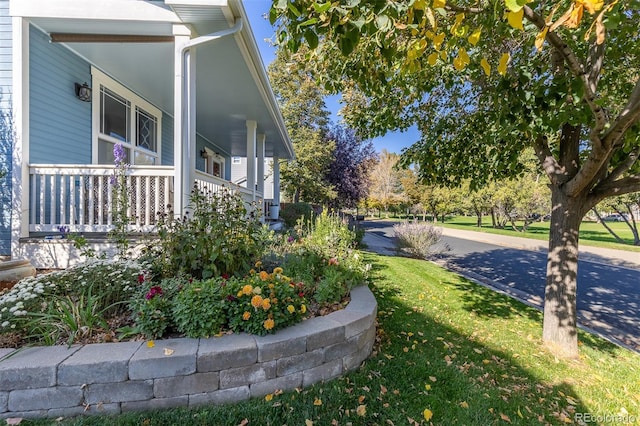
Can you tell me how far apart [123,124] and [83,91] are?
1173 mm

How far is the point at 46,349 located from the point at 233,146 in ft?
32.1

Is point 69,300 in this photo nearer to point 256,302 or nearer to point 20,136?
point 256,302

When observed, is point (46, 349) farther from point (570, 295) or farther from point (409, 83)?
point (570, 295)

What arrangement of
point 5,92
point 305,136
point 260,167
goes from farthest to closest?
point 305,136 → point 260,167 → point 5,92

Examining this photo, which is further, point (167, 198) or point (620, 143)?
point (167, 198)

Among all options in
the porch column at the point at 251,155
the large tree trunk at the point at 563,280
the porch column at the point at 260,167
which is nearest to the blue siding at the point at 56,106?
the porch column at the point at 251,155

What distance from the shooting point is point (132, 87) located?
19.0ft

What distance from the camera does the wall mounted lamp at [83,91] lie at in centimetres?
464

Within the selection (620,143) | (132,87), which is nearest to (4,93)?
(132,87)

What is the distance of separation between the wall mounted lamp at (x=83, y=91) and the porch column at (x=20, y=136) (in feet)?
2.51

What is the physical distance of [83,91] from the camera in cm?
466

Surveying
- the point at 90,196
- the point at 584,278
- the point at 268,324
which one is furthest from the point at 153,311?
the point at 584,278

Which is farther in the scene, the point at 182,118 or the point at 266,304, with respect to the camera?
the point at 182,118

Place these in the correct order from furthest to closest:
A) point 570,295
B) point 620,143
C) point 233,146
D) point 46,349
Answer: point 233,146
point 570,295
point 620,143
point 46,349
